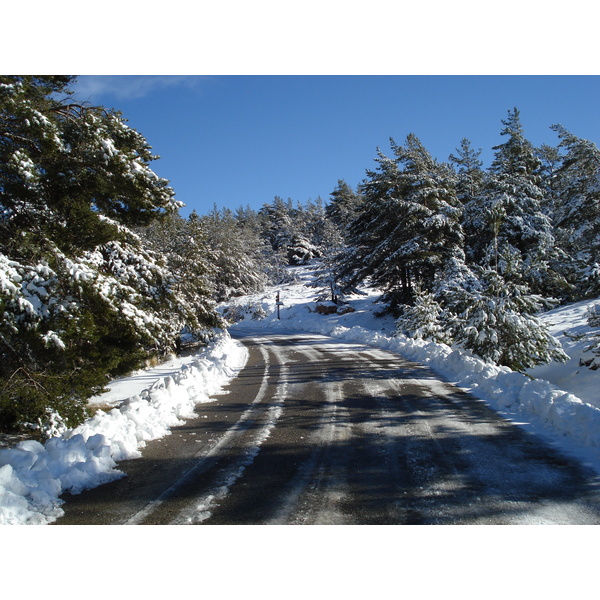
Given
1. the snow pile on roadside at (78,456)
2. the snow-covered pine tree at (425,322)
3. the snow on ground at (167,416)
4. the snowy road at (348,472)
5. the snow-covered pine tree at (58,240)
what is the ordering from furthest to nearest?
1. the snow-covered pine tree at (425,322)
2. the snow-covered pine tree at (58,240)
3. the snow on ground at (167,416)
4. the snow pile on roadside at (78,456)
5. the snowy road at (348,472)

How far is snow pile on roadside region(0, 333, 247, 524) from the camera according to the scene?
411 cm

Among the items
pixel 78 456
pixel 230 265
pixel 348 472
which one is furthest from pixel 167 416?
pixel 230 265

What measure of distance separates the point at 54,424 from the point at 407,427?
5731mm

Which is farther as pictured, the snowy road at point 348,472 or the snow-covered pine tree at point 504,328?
the snow-covered pine tree at point 504,328

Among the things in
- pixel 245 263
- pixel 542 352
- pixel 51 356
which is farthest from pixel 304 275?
pixel 51 356

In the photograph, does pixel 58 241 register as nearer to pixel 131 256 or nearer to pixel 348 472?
pixel 131 256

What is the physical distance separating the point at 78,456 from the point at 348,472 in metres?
3.35

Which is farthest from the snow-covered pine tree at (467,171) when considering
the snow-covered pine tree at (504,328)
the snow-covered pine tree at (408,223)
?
the snow-covered pine tree at (504,328)

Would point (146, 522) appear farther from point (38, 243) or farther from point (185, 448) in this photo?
point (38, 243)

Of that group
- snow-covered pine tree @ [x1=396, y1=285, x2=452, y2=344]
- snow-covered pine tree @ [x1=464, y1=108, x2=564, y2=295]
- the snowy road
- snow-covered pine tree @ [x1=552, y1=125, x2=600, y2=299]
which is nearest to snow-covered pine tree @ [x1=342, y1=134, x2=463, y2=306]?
snow-covered pine tree @ [x1=464, y1=108, x2=564, y2=295]

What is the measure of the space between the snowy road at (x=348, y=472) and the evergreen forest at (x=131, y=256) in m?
2.52

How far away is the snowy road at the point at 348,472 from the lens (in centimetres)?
395

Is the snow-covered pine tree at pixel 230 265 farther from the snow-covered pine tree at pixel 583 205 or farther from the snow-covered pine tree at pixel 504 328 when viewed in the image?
the snow-covered pine tree at pixel 504 328

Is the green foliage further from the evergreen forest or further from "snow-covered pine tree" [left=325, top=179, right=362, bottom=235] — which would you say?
"snow-covered pine tree" [left=325, top=179, right=362, bottom=235]
